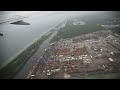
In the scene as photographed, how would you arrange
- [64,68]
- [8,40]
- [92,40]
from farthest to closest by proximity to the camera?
1. [92,40]
2. [8,40]
3. [64,68]
